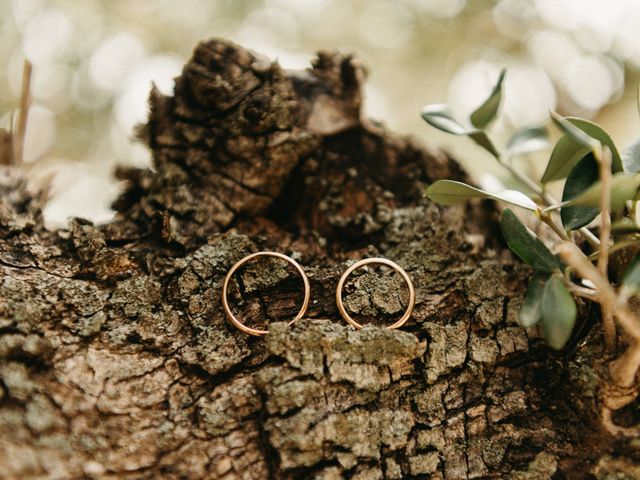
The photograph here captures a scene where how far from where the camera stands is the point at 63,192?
5.61 feet

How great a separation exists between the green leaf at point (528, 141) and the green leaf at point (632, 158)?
1.06 feet

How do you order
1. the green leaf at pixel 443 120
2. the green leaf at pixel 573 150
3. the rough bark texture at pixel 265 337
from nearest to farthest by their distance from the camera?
1. the rough bark texture at pixel 265 337
2. the green leaf at pixel 573 150
3. the green leaf at pixel 443 120

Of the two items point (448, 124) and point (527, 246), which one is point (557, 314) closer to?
point (527, 246)

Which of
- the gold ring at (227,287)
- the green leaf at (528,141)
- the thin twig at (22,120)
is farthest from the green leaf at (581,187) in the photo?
the thin twig at (22,120)

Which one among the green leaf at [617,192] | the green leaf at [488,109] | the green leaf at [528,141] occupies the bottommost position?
the green leaf at [617,192]

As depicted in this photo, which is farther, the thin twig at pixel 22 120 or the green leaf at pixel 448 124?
the thin twig at pixel 22 120

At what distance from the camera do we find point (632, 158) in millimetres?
1136

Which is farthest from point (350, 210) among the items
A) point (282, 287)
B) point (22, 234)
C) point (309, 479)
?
point (22, 234)

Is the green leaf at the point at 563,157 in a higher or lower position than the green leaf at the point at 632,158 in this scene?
higher

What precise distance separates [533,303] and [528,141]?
2.17 feet

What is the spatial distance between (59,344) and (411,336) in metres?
0.76

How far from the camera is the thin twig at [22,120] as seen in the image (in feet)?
5.54

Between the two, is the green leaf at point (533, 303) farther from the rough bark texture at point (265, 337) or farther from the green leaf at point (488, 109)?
the green leaf at point (488, 109)

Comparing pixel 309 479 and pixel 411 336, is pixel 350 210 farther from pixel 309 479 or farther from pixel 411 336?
pixel 309 479
